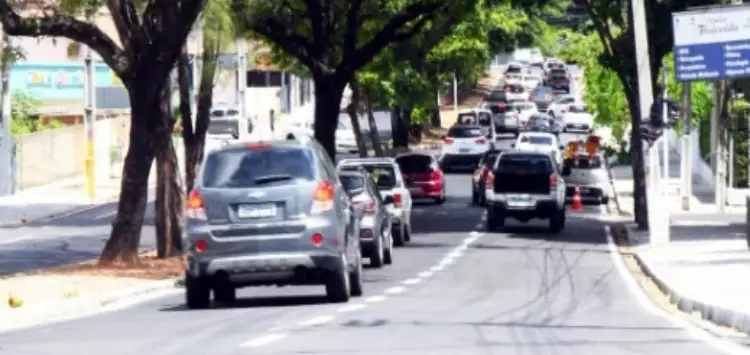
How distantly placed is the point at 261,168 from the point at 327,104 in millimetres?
24436

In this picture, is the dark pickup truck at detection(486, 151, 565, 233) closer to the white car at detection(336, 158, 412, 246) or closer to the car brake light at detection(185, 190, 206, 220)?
the white car at detection(336, 158, 412, 246)

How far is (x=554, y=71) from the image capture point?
133 meters

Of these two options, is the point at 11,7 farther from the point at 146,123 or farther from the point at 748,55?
the point at 748,55

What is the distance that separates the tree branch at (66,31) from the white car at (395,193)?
7.43 metres

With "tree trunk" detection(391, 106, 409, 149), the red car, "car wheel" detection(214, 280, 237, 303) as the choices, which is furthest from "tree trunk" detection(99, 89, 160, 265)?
"tree trunk" detection(391, 106, 409, 149)

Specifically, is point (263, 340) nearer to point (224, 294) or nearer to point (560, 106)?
point (224, 294)

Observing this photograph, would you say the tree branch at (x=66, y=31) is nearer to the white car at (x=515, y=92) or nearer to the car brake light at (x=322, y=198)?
the car brake light at (x=322, y=198)

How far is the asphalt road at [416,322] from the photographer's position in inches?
604

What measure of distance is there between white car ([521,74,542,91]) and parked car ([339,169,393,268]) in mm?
91115

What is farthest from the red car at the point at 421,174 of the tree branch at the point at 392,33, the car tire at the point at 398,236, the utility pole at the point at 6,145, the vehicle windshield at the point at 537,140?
the car tire at the point at 398,236

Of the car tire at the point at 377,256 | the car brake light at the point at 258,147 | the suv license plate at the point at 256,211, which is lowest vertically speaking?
the car tire at the point at 377,256

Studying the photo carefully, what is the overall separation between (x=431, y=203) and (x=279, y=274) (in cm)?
3316

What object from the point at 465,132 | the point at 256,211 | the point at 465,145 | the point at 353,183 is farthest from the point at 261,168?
the point at 465,145

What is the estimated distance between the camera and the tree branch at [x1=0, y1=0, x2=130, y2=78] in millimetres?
26219
